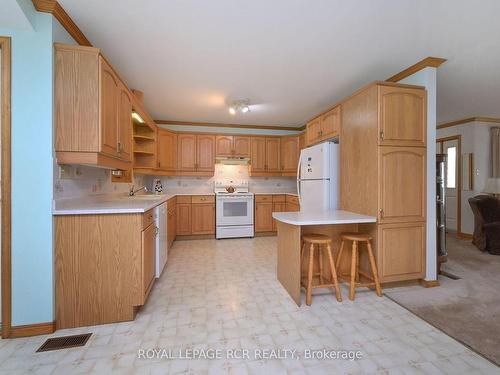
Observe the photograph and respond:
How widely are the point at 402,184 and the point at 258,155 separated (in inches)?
120

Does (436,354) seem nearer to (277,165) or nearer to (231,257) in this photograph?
(231,257)

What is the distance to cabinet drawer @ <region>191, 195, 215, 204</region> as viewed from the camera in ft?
14.6

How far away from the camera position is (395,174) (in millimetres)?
2229

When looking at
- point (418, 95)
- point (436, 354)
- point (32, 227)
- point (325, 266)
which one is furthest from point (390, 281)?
point (32, 227)

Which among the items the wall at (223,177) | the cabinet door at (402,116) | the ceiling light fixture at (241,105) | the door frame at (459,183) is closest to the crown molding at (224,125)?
the wall at (223,177)

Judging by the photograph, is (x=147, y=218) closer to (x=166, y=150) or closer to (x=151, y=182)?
(x=166, y=150)

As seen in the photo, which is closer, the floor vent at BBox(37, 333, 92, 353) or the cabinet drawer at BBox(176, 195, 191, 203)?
the floor vent at BBox(37, 333, 92, 353)

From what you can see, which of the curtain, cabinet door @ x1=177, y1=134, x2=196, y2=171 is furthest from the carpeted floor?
cabinet door @ x1=177, y1=134, x2=196, y2=171

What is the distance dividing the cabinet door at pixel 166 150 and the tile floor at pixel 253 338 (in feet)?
8.25

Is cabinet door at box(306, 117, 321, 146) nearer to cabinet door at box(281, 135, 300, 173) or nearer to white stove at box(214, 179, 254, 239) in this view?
cabinet door at box(281, 135, 300, 173)

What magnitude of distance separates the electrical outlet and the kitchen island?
1.86 meters

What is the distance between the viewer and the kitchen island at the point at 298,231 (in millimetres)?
1996

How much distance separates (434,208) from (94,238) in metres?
3.21

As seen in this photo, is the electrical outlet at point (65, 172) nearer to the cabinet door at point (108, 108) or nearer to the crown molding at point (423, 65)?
the cabinet door at point (108, 108)
